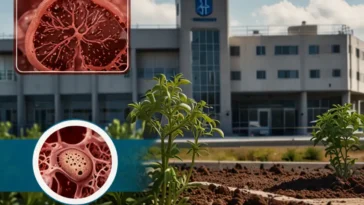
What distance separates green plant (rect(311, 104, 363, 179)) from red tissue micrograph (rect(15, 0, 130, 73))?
5110 millimetres

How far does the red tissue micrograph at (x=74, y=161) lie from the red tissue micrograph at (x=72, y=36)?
32 cm

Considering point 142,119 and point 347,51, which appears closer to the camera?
point 142,119

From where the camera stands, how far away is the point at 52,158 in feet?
9.52

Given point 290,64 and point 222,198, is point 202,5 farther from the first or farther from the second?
point 290,64

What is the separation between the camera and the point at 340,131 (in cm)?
742

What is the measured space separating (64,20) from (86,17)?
0.11 metres

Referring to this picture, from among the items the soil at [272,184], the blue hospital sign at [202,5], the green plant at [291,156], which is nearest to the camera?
the soil at [272,184]

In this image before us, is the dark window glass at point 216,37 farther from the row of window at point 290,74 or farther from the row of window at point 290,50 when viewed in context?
the row of window at point 290,74

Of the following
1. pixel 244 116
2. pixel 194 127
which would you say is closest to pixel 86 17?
pixel 194 127

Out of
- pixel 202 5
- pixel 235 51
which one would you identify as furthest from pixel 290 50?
pixel 202 5

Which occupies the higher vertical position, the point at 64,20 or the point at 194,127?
the point at 64,20

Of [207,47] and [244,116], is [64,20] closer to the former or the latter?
[207,47]

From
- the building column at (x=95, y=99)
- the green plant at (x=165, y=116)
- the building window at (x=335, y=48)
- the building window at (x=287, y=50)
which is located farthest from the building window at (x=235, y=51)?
the building column at (x=95, y=99)

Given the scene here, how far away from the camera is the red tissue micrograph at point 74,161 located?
2869 millimetres
